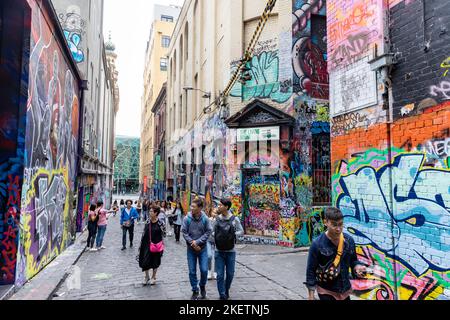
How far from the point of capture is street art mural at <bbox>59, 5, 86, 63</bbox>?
1477 centimetres

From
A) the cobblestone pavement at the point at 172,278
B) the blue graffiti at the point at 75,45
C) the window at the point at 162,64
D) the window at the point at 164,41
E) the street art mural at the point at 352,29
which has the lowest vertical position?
the cobblestone pavement at the point at 172,278

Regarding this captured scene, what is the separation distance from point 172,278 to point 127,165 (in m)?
80.0

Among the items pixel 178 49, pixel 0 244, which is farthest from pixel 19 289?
pixel 178 49

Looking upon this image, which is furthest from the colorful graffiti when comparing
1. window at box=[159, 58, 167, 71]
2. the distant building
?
the distant building

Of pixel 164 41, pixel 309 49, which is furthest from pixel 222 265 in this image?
pixel 164 41

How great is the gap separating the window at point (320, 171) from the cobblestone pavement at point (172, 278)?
2238mm

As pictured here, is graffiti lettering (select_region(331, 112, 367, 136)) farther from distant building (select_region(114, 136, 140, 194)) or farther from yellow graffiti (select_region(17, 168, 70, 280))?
distant building (select_region(114, 136, 140, 194))

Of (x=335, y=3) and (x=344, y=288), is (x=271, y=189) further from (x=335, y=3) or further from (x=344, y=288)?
(x=344, y=288)

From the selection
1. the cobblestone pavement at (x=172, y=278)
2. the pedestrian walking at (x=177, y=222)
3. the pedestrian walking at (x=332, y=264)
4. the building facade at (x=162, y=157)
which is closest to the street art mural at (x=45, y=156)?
the cobblestone pavement at (x=172, y=278)

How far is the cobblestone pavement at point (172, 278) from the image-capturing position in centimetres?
562

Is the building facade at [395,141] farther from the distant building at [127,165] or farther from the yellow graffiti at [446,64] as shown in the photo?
the distant building at [127,165]

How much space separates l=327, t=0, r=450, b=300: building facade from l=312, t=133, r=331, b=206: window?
15.2ft
